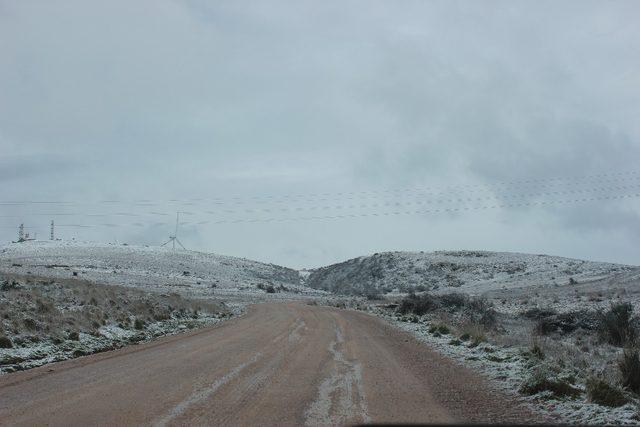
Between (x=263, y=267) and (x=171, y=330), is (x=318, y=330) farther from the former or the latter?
(x=263, y=267)

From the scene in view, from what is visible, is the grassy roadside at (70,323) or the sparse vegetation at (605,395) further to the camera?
the grassy roadside at (70,323)

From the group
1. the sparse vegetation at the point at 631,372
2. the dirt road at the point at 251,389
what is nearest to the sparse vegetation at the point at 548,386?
the dirt road at the point at 251,389

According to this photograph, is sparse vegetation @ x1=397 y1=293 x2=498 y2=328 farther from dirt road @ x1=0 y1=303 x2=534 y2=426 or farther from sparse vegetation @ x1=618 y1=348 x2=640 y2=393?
sparse vegetation @ x1=618 y1=348 x2=640 y2=393

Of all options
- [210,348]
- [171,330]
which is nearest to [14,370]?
[210,348]

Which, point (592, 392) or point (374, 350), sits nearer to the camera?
point (592, 392)

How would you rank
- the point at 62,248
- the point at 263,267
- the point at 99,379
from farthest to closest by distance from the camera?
the point at 263,267 → the point at 62,248 → the point at 99,379

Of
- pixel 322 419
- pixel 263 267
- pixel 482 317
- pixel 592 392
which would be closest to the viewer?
pixel 322 419

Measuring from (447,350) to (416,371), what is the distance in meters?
5.01

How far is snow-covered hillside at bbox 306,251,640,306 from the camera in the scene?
84.4m

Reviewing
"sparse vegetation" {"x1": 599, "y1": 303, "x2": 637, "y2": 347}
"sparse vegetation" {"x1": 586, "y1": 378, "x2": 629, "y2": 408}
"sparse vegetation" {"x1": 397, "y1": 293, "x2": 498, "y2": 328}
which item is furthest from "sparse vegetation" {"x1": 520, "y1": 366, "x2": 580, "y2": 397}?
"sparse vegetation" {"x1": 397, "y1": 293, "x2": 498, "y2": 328}

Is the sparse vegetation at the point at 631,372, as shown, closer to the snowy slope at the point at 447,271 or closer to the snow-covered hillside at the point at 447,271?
the snowy slope at the point at 447,271

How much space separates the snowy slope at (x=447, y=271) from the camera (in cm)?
8437

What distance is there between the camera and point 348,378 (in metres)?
12.6

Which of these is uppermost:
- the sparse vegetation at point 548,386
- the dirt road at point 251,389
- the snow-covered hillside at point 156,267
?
the snow-covered hillside at point 156,267
